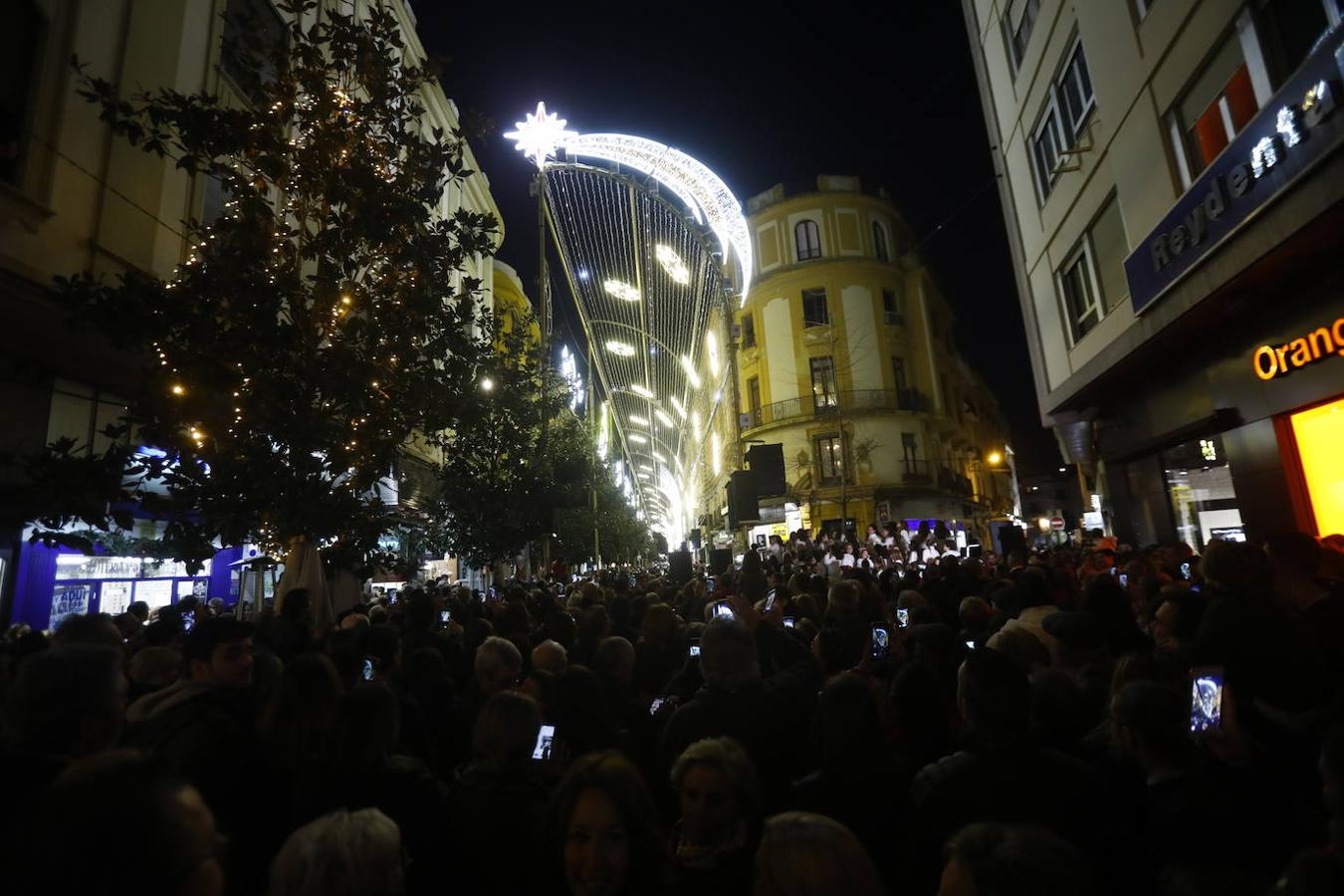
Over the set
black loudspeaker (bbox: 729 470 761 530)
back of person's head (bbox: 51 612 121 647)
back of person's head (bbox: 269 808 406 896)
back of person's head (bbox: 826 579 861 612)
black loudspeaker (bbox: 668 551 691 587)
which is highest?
black loudspeaker (bbox: 729 470 761 530)

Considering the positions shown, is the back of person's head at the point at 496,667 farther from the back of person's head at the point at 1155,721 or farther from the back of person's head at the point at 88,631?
the back of person's head at the point at 1155,721

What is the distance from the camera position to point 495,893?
8.48 ft

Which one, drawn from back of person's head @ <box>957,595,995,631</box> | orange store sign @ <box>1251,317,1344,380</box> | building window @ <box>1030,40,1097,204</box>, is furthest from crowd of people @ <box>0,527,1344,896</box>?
building window @ <box>1030,40,1097,204</box>

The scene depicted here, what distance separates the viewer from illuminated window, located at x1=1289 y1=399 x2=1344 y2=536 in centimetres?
896

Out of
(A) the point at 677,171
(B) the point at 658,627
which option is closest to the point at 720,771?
(B) the point at 658,627

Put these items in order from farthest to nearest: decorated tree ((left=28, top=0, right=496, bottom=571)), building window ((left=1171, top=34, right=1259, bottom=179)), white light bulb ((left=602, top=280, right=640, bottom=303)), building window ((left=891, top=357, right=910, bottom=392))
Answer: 1. white light bulb ((left=602, top=280, right=640, bottom=303))
2. building window ((left=891, top=357, right=910, bottom=392))
3. building window ((left=1171, top=34, right=1259, bottom=179))
4. decorated tree ((left=28, top=0, right=496, bottom=571))

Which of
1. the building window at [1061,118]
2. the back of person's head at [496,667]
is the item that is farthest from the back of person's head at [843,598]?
the building window at [1061,118]

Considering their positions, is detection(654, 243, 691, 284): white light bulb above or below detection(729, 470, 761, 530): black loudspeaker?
above

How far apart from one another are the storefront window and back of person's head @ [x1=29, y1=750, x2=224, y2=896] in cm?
1352

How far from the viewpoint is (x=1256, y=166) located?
780 cm

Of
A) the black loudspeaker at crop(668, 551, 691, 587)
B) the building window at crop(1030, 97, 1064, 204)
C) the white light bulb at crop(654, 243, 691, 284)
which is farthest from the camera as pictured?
the white light bulb at crop(654, 243, 691, 284)

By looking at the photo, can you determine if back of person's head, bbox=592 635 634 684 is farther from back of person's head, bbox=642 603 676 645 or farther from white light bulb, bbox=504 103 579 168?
white light bulb, bbox=504 103 579 168

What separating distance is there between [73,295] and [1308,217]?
12415 millimetres

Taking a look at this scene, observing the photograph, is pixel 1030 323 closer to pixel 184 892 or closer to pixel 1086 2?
pixel 1086 2
